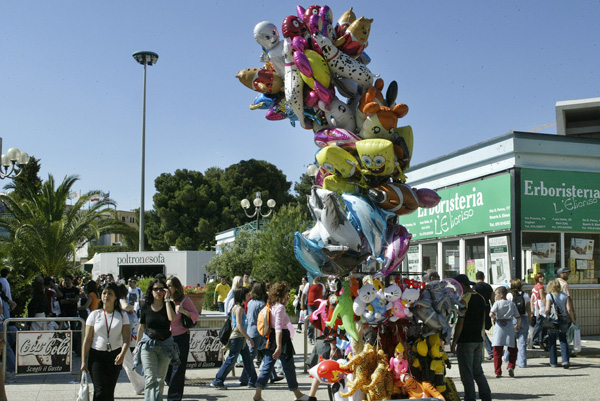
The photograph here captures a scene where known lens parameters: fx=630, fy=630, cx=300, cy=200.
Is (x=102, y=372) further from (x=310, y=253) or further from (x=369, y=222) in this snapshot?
(x=369, y=222)

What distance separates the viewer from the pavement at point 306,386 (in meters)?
9.72

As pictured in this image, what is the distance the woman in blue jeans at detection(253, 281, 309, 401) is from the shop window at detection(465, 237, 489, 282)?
9627 millimetres

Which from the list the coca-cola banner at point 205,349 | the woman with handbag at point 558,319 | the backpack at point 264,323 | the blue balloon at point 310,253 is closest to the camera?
the blue balloon at point 310,253

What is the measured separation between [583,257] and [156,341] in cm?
1304

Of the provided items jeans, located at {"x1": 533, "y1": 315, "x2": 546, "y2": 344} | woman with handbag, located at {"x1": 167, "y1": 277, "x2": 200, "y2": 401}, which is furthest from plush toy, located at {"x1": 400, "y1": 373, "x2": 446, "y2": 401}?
jeans, located at {"x1": 533, "y1": 315, "x2": 546, "y2": 344}

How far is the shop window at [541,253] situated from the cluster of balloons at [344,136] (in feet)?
29.8

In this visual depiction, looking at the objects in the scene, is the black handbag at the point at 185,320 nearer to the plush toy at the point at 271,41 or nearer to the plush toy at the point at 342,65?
the plush toy at the point at 271,41

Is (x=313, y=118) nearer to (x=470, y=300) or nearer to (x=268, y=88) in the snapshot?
A: (x=268, y=88)

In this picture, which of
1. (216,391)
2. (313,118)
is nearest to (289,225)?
(216,391)

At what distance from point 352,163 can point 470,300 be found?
2.77m

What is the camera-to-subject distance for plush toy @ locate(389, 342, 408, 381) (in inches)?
283

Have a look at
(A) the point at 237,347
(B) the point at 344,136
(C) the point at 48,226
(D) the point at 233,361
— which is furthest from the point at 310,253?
(C) the point at 48,226

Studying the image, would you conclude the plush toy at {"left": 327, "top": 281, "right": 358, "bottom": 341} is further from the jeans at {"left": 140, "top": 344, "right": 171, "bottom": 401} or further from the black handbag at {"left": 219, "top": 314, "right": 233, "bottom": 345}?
the black handbag at {"left": 219, "top": 314, "right": 233, "bottom": 345}

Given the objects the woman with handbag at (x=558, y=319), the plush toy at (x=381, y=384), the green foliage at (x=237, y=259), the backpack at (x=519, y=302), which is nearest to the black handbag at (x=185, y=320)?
the plush toy at (x=381, y=384)
